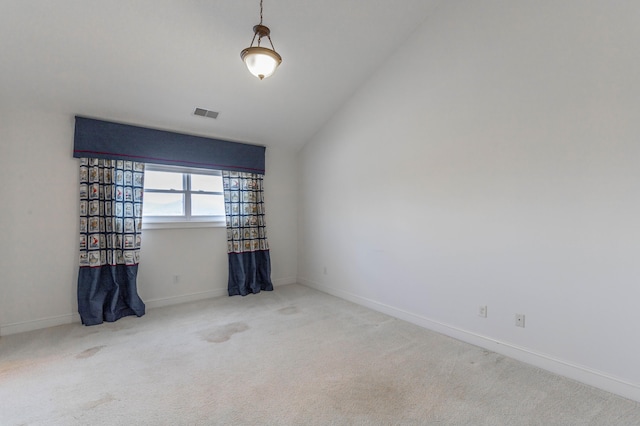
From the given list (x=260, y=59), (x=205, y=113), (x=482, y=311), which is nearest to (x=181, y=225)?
(x=205, y=113)

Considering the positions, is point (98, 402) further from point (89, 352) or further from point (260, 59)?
point (260, 59)

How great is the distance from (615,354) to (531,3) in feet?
9.18

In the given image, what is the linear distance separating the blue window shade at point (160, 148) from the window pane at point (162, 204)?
1.55 feet

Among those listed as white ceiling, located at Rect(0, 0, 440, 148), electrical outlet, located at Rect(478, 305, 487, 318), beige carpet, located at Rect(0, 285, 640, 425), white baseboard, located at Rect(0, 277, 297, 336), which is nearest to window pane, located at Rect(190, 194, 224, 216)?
white ceiling, located at Rect(0, 0, 440, 148)

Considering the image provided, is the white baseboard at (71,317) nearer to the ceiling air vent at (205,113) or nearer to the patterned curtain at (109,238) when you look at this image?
the patterned curtain at (109,238)

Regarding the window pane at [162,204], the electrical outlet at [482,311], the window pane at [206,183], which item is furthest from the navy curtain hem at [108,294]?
the electrical outlet at [482,311]

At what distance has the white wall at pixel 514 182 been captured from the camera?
2098mm

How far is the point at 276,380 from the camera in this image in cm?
225

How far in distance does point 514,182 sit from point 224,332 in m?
3.16

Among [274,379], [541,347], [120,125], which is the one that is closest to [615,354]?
[541,347]

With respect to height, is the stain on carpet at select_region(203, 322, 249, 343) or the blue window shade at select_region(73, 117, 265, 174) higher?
the blue window shade at select_region(73, 117, 265, 174)

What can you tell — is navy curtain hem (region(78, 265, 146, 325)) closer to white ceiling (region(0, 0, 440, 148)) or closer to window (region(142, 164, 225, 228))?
window (region(142, 164, 225, 228))

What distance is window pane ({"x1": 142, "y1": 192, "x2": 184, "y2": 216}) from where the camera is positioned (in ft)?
13.1

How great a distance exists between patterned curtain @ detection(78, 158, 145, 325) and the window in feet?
0.73
